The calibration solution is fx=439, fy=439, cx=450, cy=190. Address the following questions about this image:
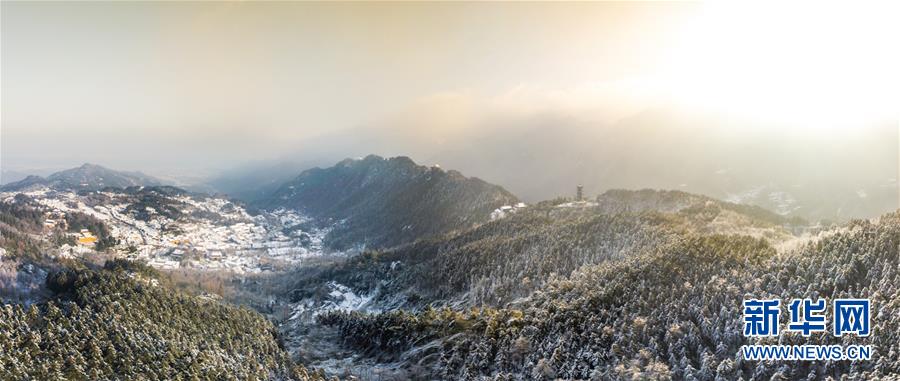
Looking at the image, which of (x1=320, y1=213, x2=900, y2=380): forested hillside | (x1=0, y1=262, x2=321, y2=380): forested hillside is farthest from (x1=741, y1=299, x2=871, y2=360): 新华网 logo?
(x1=0, y1=262, x2=321, y2=380): forested hillside

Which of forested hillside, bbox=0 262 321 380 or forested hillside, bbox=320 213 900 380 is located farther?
forested hillside, bbox=0 262 321 380

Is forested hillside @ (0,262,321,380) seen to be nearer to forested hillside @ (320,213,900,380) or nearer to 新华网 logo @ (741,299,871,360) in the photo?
forested hillside @ (320,213,900,380)

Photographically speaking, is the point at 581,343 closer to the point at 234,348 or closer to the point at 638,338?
the point at 638,338

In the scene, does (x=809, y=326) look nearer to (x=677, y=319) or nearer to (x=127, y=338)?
(x=677, y=319)

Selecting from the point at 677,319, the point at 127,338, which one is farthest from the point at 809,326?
the point at 127,338

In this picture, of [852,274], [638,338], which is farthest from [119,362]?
[852,274]

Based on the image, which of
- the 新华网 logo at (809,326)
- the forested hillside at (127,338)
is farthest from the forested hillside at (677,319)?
the forested hillside at (127,338)

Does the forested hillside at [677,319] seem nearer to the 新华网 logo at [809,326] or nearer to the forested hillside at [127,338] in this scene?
the 新华网 logo at [809,326]

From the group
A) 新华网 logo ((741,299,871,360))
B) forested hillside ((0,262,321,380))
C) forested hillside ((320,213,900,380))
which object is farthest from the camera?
forested hillside ((0,262,321,380))
